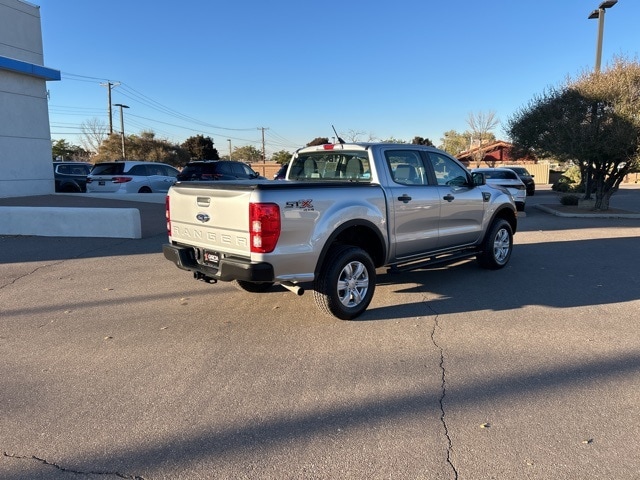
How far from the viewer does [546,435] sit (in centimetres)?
308

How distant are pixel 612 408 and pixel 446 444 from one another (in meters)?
1.36

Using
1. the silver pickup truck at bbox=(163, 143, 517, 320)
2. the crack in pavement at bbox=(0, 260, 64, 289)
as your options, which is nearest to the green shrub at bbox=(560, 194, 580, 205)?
the silver pickup truck at bbox=(163, 143, 517, 320)

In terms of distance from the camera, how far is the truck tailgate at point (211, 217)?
14.9 feet

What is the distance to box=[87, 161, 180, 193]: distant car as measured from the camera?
1655 cm

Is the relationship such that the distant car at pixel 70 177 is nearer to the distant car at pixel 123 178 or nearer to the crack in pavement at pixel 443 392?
the distant car at pixel 123 178

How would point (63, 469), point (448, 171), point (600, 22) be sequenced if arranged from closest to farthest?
point (63, 469) < point (448, 171) < point (600, 22)

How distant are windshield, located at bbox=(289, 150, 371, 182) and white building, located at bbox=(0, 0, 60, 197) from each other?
12.6 metres

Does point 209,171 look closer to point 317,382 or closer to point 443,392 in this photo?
point 317,382

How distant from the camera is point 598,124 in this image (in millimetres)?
14148

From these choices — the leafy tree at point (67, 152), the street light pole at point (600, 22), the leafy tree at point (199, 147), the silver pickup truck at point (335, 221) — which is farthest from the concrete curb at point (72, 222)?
the leafy tree at point (67, 152)

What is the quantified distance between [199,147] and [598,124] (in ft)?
163

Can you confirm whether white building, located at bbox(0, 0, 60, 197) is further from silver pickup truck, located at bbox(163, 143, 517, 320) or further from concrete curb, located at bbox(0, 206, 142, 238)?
silver pickup truck, located at bbox(163, 143, 517, 320)

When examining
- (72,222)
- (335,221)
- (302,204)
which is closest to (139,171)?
(72,222)

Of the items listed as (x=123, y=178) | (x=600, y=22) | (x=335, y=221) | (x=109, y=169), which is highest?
(x=600, y=22)
